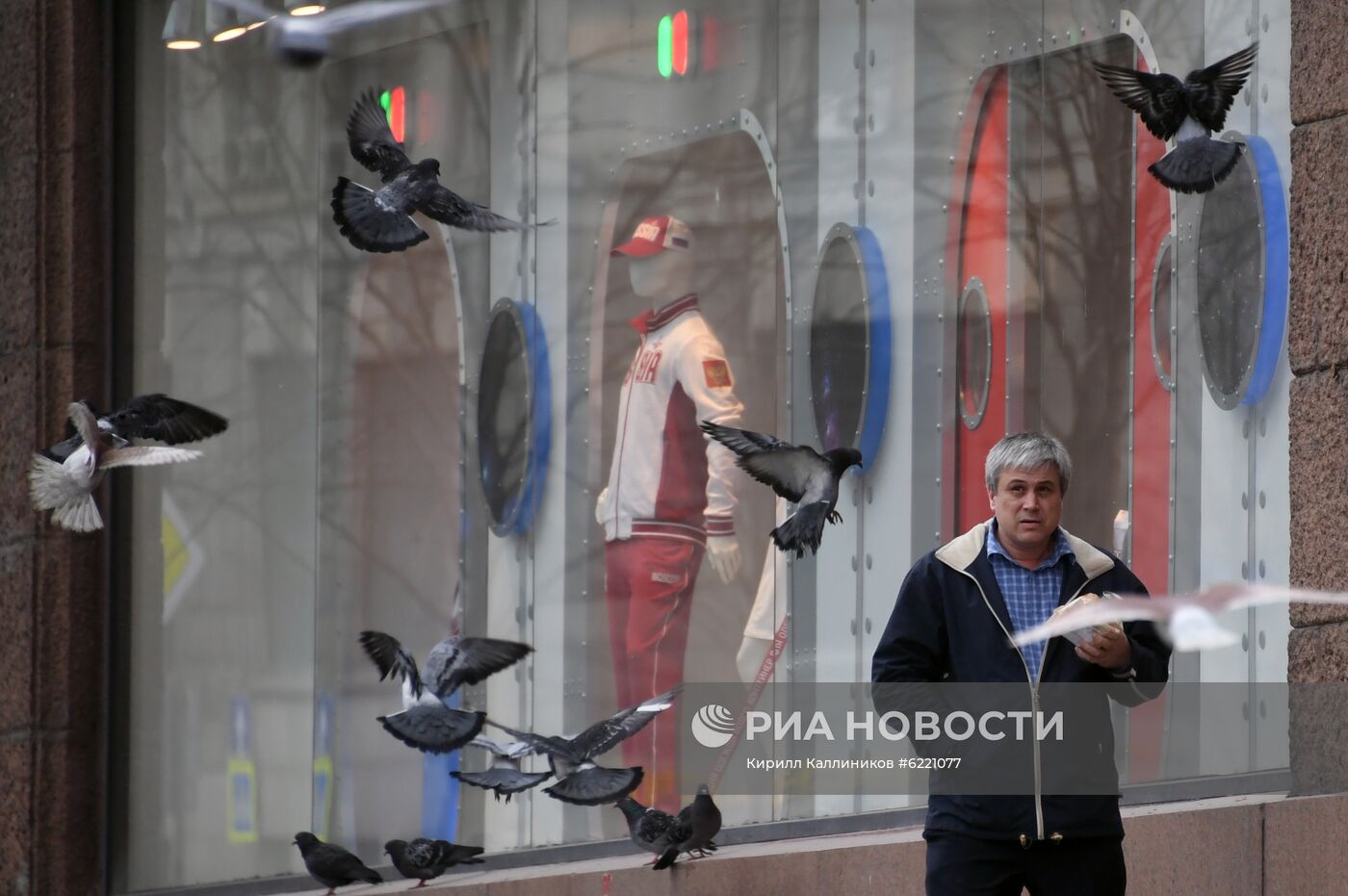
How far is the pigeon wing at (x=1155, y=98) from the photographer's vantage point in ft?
19.4

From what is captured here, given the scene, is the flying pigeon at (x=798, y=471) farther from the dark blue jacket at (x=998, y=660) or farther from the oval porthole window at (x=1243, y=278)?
the dark blue jacket at (x=998, y=660)

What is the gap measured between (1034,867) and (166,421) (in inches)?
149

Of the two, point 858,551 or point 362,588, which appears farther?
point 362,588

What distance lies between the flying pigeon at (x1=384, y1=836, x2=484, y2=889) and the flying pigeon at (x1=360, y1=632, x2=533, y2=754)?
1.64 ft

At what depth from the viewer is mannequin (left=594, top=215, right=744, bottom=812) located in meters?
7.68

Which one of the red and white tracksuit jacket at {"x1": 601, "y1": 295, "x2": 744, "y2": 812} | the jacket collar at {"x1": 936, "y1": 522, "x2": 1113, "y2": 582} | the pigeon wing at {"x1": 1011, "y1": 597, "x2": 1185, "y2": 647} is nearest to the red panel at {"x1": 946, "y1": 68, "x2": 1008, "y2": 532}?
the red and white tracksuit jacket at {"x1": 601, "y1": 295, "x2": 744, "y2": 812}

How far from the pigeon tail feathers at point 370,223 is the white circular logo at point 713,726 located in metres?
2.01

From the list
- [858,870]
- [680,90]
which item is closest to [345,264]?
[680,90]

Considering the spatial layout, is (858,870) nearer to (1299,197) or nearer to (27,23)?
(1299,197)

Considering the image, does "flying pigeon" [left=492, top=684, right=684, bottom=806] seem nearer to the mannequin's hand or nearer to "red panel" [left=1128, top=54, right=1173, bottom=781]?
the mannequin's hand

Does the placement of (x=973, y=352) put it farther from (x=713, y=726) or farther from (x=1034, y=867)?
(x=1034, y=867)

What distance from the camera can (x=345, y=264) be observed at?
9.48 metres

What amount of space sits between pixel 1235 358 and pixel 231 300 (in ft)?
17.0

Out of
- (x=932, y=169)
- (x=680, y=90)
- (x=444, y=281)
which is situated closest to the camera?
(x=932, y=169)
